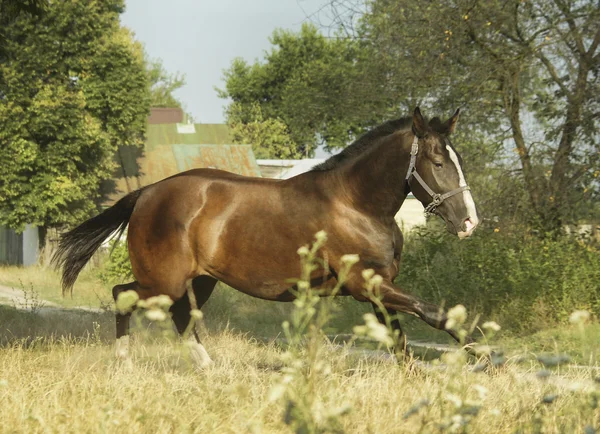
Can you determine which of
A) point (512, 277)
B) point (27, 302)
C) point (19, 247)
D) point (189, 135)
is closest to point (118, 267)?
point (27, 302)

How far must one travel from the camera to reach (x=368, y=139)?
7.77 m

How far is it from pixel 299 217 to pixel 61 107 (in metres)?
23.3

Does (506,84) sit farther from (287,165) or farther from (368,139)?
(287,165)

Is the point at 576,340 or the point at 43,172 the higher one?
the point at 43,172

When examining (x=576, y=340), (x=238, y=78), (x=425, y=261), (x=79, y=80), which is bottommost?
(x=576, y=340)

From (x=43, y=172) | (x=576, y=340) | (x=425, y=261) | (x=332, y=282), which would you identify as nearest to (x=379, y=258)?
(x=332, y=282)

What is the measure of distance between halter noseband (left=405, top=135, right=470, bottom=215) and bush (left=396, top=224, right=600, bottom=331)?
16.7ft

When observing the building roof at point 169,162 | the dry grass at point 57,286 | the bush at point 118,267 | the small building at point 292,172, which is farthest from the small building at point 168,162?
the bush at point 118,267

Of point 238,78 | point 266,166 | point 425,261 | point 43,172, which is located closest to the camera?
point 425,261

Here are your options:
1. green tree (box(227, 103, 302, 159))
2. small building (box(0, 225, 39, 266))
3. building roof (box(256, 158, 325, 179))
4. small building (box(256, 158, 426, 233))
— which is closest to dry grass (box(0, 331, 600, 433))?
small building (box(0, 225, 39, 266))

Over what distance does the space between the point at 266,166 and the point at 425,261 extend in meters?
28.8

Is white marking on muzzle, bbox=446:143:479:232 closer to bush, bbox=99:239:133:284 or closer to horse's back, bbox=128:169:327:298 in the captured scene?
horse's back, bbox=128:169:327:298

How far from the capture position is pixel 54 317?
43.2 ft

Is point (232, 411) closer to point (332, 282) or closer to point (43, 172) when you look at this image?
point (332, 282)
